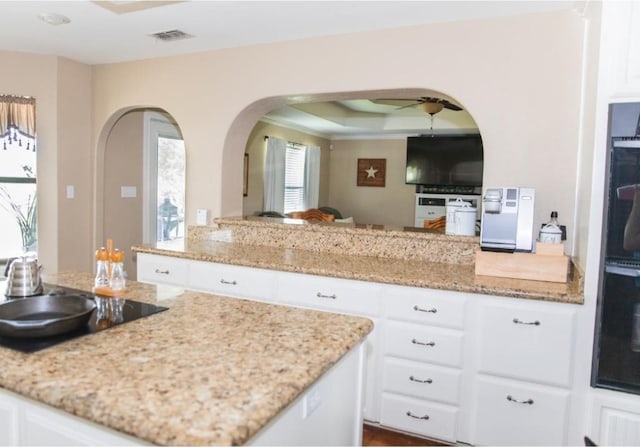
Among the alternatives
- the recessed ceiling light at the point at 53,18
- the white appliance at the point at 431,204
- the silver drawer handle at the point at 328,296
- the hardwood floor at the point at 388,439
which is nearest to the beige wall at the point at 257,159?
the white appliance at the point at 431,204

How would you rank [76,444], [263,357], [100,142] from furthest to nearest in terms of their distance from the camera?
[100,142]
[263,357]
[76,444]

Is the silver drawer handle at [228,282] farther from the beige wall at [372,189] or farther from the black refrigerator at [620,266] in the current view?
the beige wall at [372,189]

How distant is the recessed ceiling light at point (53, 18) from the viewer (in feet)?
9.35

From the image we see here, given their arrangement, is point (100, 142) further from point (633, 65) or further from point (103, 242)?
point (633, 65)

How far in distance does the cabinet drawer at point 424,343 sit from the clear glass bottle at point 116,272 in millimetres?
1329

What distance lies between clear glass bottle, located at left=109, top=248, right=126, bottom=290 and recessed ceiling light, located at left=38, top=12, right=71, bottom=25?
193 cm

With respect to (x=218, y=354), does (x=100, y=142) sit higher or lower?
higher

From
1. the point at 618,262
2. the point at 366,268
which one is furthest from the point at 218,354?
the point at 618,262

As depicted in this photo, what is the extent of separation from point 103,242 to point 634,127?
420 centimetres

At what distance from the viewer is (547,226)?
94.3 inches

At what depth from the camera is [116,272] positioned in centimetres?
183

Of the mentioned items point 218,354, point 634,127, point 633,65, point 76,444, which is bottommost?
point 76,444

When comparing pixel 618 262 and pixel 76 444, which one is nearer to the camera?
pixel 76 444

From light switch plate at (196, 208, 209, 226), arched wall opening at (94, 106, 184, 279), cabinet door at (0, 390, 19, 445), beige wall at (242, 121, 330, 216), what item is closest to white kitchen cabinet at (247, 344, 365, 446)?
cabinet door at (0, 390, 19, 445)
